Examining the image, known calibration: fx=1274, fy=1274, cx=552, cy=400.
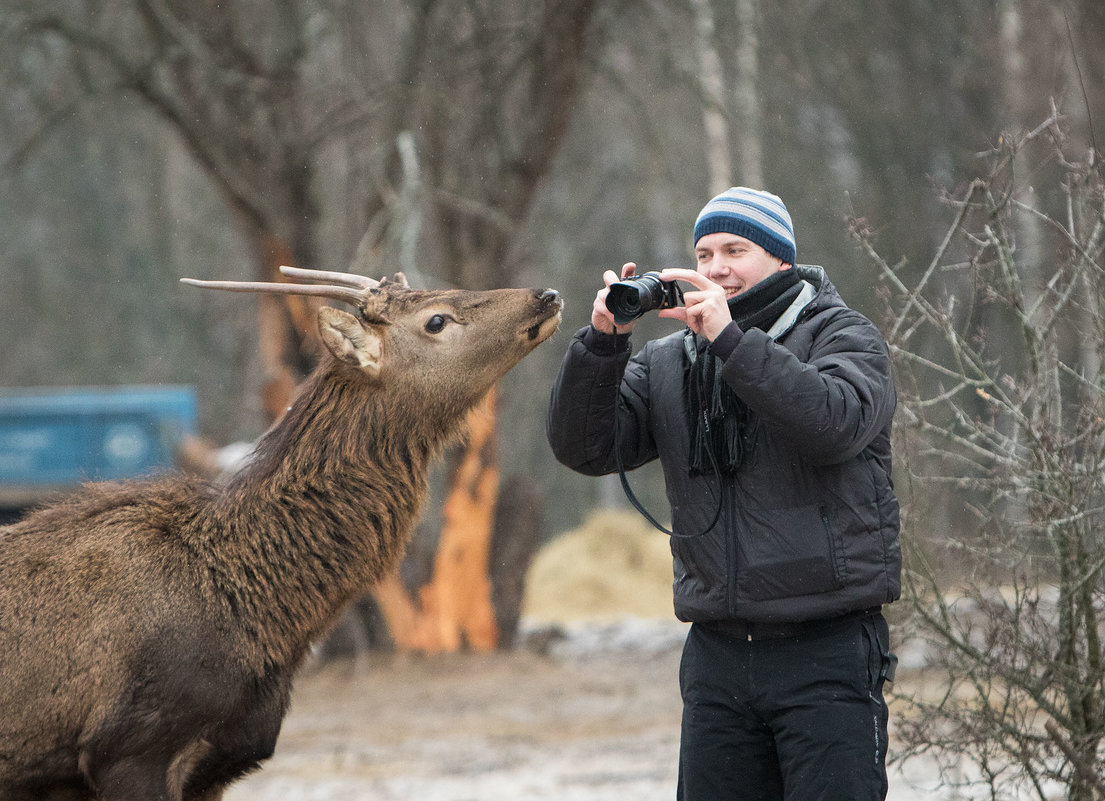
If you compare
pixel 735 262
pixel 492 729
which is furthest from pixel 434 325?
pixel 492 729

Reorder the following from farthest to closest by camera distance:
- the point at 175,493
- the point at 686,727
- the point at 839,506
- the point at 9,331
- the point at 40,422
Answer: the point at 9,331, the point at 40,422, the point at 175,493, the point at 686,727, the point at 839,506

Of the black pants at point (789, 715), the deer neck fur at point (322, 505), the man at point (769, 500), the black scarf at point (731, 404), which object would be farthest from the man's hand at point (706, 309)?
the deer neck fur at point (322, 505)

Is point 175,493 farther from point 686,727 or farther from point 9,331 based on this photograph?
point 9,331

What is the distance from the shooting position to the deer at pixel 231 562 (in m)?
3.99

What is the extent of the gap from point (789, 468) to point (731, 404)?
269 millimetres

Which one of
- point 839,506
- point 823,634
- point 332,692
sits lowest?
point 332,692

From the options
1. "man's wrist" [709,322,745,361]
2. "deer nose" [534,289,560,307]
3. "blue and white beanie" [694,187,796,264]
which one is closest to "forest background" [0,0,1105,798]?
"blue and white beanie" [694,187,796,264]

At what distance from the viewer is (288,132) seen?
11.8 m

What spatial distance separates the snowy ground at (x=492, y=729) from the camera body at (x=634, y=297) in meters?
3.57

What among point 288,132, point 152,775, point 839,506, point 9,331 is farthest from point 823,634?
point 9,331

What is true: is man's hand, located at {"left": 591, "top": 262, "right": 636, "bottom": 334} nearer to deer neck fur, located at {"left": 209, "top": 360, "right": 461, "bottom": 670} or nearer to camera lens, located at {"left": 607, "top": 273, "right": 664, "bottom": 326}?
camera lens, located at {"left": 607, "top": 273, "right": 664, "bottom": 326}

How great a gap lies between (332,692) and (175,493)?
24.1 feet

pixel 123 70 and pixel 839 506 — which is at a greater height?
pixel 123 70

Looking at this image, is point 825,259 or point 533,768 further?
point 825,259
